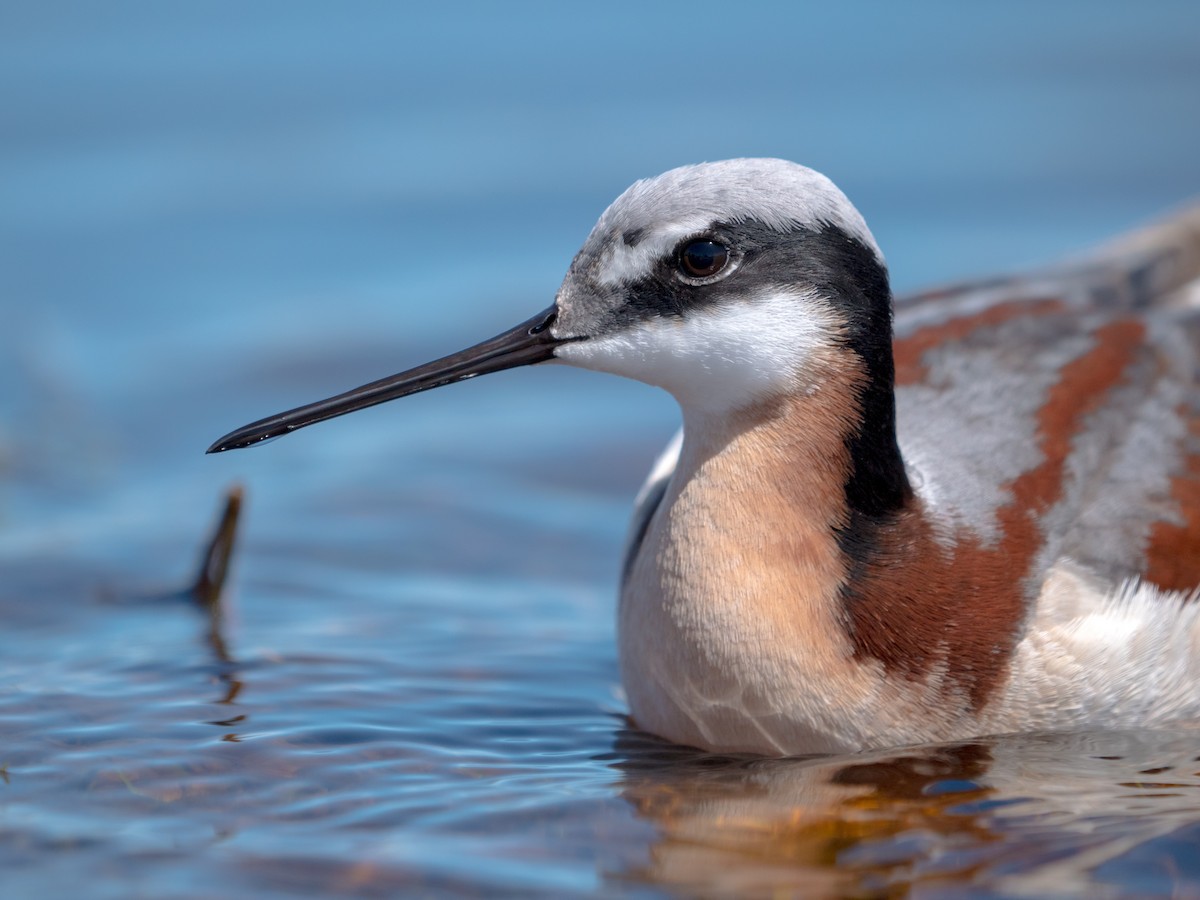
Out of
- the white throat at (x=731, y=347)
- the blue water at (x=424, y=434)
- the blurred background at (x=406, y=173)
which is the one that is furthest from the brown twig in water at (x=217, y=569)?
the white throat at (x=731, y=347)

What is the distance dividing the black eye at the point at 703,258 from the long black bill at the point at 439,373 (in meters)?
0.40

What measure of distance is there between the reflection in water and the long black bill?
131cm

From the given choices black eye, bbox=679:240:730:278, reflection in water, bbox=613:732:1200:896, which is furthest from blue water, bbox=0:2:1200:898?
black eye, bbox=679:240:730:278

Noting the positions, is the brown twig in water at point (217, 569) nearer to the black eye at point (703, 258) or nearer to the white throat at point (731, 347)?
the white throat at point (731, 347)

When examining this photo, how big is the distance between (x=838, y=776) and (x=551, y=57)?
342 inches

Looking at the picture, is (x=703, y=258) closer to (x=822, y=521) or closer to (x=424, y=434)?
(x=822, y=521)

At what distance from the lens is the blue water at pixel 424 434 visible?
5.09 m

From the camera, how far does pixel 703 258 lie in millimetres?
5316

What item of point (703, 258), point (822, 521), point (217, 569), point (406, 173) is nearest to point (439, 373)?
point (703, 258)

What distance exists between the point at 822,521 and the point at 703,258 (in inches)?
34.0

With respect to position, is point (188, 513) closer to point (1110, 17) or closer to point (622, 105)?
point (622, 105)

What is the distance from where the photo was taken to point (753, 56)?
13328 millimetres

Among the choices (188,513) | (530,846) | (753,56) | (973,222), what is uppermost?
(753,56)

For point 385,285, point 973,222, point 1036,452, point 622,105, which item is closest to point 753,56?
point 622,105
